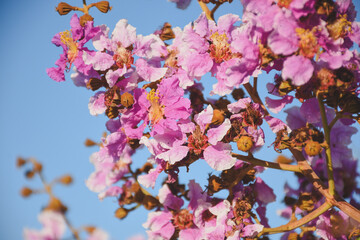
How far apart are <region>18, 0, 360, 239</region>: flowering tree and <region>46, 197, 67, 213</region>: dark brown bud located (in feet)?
1.28

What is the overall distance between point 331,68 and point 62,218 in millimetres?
1171

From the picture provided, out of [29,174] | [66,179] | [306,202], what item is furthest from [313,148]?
[29,174]

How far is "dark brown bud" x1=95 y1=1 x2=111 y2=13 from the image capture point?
2.04 metres

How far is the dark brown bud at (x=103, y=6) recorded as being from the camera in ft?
6.70

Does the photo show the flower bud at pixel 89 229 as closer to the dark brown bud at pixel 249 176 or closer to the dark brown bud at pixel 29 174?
the dark brown bud at pixel 29 174

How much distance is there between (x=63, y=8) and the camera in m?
2.06

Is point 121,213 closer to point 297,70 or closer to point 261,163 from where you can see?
point 261,163

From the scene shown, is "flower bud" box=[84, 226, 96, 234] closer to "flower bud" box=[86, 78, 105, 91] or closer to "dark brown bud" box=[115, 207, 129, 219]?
"flower bud" box=[86, 78, 105, 91]

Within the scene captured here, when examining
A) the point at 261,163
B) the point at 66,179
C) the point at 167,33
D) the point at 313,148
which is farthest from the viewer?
the point at 167,33

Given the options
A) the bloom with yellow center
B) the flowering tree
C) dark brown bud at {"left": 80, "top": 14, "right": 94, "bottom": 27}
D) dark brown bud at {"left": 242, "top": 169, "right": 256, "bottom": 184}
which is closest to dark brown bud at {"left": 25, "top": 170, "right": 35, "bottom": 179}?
the flowering tree

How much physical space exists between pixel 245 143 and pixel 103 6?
3.42ft

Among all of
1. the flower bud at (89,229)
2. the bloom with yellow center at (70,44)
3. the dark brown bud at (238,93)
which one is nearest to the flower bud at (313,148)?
the dark brown bud at (238,93)

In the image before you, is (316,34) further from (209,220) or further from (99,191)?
(99,191)

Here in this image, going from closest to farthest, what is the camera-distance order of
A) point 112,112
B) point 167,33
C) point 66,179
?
point 66,179
point 112,112
point 167,33
